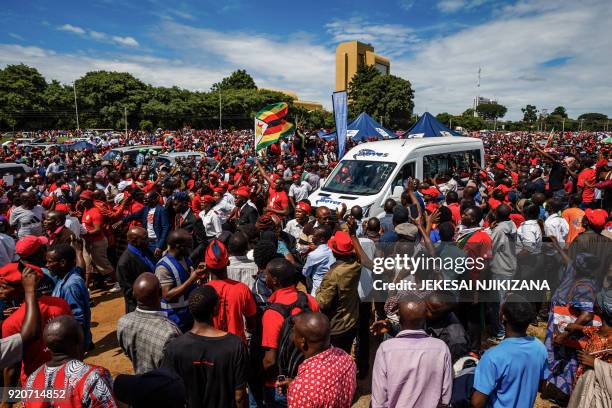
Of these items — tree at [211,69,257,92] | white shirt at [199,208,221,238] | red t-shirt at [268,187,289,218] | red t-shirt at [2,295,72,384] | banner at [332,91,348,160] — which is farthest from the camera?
tree at [211,69,257,92]

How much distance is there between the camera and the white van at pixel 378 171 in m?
8.04

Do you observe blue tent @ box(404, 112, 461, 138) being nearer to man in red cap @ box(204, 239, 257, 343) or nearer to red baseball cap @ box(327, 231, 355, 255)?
red baseball cap @ box(327, 231, 355, 255)

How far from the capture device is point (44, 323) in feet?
9.46

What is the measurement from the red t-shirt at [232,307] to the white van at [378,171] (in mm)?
4759

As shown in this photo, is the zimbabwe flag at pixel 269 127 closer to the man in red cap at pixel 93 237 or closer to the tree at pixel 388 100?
the man in red cap at pixel 93 237

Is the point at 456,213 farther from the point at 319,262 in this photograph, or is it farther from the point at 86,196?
the point at 86,196

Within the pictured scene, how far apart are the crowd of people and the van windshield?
76.4 inches

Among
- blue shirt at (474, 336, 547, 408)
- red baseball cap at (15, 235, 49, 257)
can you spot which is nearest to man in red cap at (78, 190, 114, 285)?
red baseball cap at (15, 235, 49, 257)

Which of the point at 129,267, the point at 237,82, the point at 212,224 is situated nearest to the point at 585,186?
the point at 212,224

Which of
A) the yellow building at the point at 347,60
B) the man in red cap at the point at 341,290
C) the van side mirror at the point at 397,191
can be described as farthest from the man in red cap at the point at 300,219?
the yellow building at the point at 347,60

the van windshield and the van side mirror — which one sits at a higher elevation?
the van windshield

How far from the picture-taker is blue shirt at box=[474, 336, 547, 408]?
2.45m

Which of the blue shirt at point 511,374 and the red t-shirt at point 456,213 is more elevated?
the red t-shirt at point 456,213

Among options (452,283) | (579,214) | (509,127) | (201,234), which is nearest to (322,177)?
(201,234)
